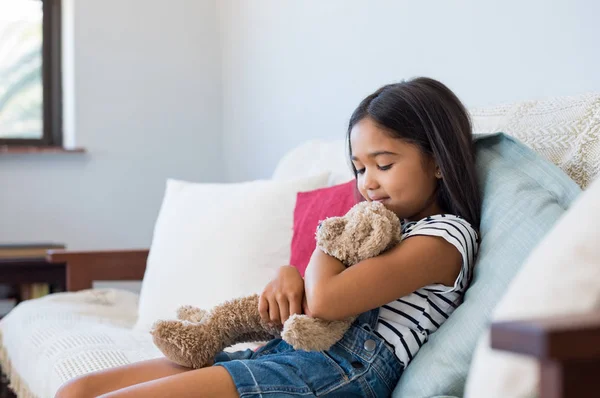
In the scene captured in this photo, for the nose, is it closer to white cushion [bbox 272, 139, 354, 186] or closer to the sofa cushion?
the sofa cushion

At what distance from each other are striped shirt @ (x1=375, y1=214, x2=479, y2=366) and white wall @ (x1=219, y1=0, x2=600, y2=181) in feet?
1.67

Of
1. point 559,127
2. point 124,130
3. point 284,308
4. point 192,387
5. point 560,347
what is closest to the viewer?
point 560,347

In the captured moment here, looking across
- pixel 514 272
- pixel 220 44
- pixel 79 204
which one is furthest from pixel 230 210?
pixel 220 44

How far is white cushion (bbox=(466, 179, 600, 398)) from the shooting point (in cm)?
57

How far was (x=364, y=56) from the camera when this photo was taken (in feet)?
7.20

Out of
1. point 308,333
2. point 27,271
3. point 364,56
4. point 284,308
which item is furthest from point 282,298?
point 27,271

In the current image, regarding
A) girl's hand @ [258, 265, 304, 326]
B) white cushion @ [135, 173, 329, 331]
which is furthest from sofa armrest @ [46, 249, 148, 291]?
girl's hand @ [258, 265, 304, 326]

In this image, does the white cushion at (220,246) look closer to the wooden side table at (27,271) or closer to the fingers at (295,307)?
the fingers at (295,307)

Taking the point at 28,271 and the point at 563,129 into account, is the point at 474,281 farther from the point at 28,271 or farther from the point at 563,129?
Result: the point at 28,271

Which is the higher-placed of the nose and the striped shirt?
the nose

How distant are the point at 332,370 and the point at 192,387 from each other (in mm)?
198

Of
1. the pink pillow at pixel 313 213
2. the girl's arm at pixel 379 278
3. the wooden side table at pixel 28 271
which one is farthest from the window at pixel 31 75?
the girl's arm at pixel 379 278

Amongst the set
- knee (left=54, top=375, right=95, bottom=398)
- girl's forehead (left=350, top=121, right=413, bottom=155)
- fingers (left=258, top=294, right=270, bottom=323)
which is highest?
girl's forehead (left=350, top=121, right=413, bottom=155)

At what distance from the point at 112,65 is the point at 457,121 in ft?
7.27
